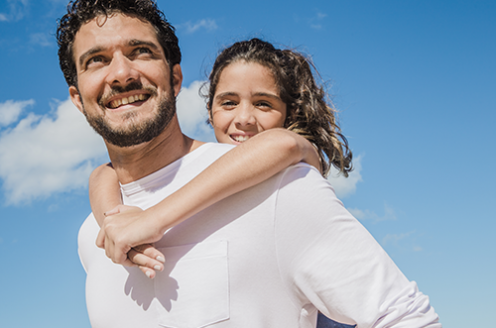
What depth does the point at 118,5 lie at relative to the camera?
248 cm

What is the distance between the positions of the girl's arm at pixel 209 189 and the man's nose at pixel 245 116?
1346 millimetres

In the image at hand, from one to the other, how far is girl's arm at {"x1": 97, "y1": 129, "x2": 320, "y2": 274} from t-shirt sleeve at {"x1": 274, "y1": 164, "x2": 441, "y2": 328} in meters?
0.13

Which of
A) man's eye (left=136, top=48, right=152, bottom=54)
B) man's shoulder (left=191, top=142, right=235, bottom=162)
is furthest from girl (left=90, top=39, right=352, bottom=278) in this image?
man's eye (left=136, top=48, right=152, bottom=54)

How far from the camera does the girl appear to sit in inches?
71.9

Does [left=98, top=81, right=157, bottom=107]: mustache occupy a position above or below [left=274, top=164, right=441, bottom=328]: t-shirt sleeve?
above

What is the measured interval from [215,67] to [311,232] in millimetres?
2375

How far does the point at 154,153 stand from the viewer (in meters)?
2.35

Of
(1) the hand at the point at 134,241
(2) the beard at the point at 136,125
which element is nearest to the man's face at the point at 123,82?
(2) the beard at the point at 136,125

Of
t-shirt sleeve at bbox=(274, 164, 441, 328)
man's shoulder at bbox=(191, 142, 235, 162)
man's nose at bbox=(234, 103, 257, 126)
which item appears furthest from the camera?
man's nose at bbox=(234, 103, 257, 126)

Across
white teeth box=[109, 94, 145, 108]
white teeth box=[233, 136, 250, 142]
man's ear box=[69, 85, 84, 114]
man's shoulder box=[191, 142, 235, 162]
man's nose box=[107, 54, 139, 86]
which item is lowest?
man's shoulder box=[191, 142, 235, 162]

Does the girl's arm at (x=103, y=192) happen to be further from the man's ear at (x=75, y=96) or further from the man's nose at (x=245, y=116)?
the man's nose at (x=245, y=116)

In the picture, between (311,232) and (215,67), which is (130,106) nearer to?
(311,232)

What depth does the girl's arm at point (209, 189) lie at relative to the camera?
1.81 m

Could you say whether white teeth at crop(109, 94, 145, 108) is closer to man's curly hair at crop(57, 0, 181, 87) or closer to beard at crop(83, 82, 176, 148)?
beard at crop(83, 82, 176, 148)
